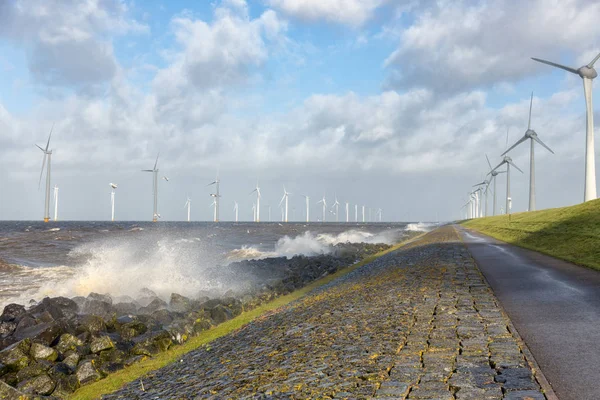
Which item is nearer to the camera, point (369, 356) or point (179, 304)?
point (369, 356)

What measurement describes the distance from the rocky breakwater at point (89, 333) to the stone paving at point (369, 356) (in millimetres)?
2342

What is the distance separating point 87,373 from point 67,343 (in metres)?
3.13

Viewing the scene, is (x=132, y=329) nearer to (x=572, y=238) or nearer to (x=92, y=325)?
(x=92, y=325)

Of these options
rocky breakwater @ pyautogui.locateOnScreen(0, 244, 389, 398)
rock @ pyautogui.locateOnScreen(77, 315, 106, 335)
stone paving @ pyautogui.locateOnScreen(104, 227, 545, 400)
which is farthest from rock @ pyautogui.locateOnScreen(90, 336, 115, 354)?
stone paving @ pyautogui.locateOnScreen(104, 227, 545, 400)

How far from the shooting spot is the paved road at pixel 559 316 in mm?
6680

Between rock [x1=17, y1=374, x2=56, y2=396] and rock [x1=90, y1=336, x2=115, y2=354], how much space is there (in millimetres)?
2837

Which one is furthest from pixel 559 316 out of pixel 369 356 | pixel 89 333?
pixel 89 333

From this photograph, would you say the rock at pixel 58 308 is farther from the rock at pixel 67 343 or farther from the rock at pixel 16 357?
the rock at pixel 16 357

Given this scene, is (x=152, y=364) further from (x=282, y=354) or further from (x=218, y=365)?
(x=282, y=354)

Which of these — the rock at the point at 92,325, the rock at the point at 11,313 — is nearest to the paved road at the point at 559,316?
the rock at the point at 92,325

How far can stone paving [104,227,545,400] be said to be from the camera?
646 centimetres

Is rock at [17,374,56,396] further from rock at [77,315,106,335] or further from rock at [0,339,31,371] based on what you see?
rock at [77,315,106,335]

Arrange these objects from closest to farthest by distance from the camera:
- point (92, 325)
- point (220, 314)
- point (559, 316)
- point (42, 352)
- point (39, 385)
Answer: point (559, 316) → point (39, 385) → point (42, 352) → point (92, 325) → point (220, 314)

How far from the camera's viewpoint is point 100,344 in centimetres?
1405
